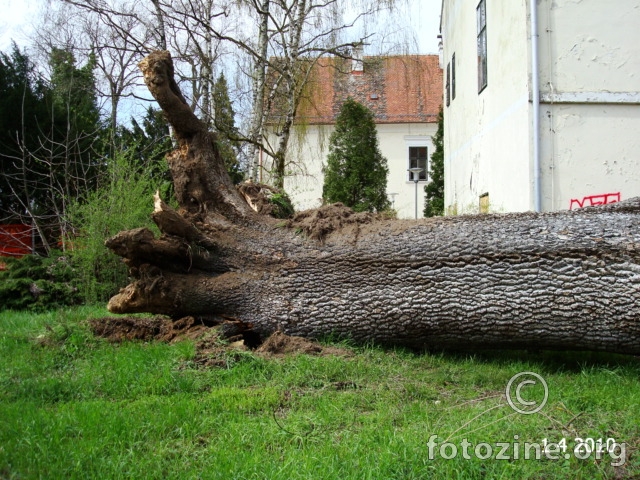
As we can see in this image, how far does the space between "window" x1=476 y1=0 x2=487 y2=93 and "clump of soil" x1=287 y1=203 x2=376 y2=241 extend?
293 inches

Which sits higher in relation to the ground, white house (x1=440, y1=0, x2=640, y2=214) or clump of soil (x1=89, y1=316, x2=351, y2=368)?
white house (x1=440, y1=0, x2=640, y2=214)

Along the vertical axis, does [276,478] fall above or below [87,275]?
below

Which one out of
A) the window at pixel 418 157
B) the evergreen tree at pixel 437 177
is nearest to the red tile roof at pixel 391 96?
the window at pixel 418 157

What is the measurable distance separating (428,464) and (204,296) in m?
3.22

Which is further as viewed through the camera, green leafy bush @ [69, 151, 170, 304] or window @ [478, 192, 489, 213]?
window @ [478, 192, 489, 213]

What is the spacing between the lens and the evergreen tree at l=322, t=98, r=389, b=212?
19922 mm

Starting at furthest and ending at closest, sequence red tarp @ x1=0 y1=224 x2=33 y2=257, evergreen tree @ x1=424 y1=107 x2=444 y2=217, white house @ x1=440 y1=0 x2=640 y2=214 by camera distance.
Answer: evergreen tree @ x1=424 y1=107 x2=444 y2=217 → red tarp @ x1=0 y1=224 x2=33 y2=257 → white house @ x1=440 y1=0 x2=640 y2=214

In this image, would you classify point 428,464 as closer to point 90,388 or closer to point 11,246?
point 90,388

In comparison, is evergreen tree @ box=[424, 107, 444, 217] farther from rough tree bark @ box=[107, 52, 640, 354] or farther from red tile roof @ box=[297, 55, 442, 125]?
rough tree bark @ box=[107, 52, 640, 354]

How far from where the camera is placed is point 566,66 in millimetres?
8703

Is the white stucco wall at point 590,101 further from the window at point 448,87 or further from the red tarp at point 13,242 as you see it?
the red tarp at point 13,242

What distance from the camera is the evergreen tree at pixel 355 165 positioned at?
19922 mm

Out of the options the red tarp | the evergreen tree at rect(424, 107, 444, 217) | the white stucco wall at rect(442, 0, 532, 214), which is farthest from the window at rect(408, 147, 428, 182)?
the red tarp

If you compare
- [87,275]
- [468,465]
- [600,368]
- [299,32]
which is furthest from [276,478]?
[299,32]
